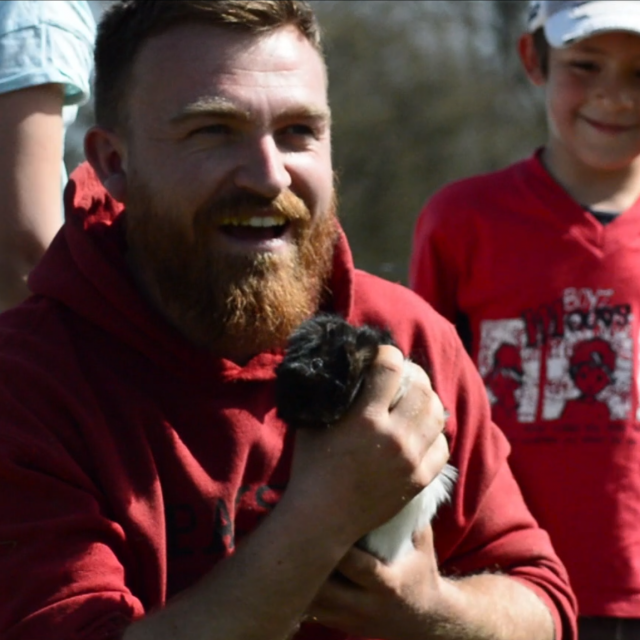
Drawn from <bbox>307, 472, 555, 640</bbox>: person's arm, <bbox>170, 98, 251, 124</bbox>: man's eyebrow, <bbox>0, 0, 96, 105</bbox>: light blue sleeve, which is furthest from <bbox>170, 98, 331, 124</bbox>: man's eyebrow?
<bbox>307, 472, 555, 640</bbox>: person's arm

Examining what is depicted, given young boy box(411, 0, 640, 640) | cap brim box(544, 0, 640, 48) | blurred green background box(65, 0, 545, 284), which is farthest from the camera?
blurred green background box(65, 0, 545, 284)

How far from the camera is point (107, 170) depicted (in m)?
3.49

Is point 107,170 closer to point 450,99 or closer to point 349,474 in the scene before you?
point 349,474

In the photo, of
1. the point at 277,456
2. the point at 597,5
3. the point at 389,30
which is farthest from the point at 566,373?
the point at 389,30

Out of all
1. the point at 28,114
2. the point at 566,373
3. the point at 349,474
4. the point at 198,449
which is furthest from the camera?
the point at 566,373

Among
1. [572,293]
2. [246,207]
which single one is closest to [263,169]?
[246,207]

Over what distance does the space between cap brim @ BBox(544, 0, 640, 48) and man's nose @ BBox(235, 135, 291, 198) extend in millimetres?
1688

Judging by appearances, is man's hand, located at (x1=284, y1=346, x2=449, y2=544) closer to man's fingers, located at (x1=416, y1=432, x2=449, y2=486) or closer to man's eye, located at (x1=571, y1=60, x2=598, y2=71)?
man's fingers, located at (x1=416, y1=432, x2=449, y2=486)

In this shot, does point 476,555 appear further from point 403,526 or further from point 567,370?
point 567,370

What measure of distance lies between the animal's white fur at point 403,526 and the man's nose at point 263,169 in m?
0.55

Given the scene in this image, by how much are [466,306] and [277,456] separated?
1567 mm

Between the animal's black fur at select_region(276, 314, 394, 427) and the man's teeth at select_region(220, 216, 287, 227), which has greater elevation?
the man's teeth at select_region(220, 216, 287, 227)

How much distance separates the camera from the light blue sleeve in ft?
12.7

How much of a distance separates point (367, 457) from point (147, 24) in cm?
118
